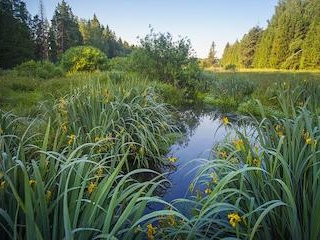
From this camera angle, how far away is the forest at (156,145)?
1.57m

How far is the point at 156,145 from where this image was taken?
177 inches

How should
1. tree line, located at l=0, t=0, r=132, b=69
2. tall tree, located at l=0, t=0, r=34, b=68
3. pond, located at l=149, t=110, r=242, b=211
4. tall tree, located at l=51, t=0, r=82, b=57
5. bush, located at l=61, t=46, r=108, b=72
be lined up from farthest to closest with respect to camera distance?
tall tree, located at l=51, t=0, r=82, b=57 → tree line, located at l=0, t=0, r=132, b=69 → tall tree, located at l=0, t=0, r=34, b=68 → bush, located at l=61, t=46, r=108, b=72 → pond, located at l=149, t=110, r=242, b=211

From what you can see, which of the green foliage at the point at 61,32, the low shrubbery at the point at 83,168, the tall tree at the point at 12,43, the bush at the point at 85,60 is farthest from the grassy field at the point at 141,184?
the green foliage at the point at 61,32

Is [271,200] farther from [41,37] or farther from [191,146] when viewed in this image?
[41,37]

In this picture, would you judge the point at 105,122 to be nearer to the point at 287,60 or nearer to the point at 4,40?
the point at 4,40

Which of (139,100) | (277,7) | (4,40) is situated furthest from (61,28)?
(139,100)

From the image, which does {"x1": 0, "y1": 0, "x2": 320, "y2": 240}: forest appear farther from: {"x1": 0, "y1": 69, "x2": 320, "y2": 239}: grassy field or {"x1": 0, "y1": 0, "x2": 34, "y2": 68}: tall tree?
{"x1": 0, "y1": 0, "x2": 34, "y2": 68}: tall tree

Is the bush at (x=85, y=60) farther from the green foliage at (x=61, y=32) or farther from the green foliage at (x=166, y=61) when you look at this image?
the green foliage at (x=61, y=32)

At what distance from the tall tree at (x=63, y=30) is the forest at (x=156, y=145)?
17.8ft

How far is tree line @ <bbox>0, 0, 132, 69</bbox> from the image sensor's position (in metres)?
30.0

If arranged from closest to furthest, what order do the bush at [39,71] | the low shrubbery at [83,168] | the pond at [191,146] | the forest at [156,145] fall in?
1. the low shrubbery at [83,168]
2. the forest at [156,145]
3. the pond at [191,146]
4. the bush at [39,71]

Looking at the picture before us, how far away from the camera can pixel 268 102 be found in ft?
35.1

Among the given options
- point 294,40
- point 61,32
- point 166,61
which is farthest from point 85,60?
point 294,40

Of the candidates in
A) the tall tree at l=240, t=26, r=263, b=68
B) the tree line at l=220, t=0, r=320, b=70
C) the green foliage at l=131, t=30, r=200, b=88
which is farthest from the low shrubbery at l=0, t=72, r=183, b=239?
the tall tree at l=240, t=26, r=263, b=68
